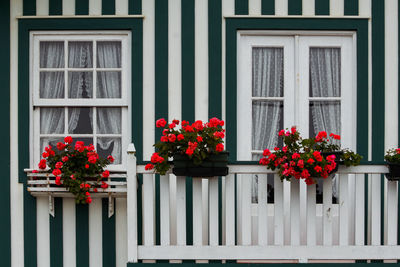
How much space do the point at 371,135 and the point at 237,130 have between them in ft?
4.27

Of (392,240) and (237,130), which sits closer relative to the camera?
(392,240)

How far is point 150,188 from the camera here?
5.39m

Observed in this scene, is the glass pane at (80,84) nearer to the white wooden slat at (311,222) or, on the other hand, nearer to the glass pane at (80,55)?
the glass pane at (80,55)

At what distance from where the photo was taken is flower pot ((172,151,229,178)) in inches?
206

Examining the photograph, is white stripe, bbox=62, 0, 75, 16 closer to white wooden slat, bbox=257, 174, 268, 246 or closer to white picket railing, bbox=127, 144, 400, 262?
white picket railing, bbox=127, 144, 400, 262

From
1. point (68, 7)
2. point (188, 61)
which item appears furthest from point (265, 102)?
point (68, 7)

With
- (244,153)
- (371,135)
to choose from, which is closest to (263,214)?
(244,153)

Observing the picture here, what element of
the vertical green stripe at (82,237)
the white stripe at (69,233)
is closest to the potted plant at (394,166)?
the vertical green stripe at (82,237)

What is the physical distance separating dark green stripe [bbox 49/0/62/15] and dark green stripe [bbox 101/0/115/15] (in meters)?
0.42

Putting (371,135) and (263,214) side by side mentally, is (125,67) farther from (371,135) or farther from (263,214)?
(371,135)

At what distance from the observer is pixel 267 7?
20.0 feet

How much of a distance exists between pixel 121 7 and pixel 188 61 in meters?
0.86

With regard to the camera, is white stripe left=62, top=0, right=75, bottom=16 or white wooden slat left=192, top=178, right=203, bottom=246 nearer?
white wooden slat left=192, top=178, right=203, bottom=246

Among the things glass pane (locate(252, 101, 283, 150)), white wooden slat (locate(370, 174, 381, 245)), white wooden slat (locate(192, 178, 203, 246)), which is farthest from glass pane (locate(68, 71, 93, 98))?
white wooden slat (locate(370, 174, 381, 245))
